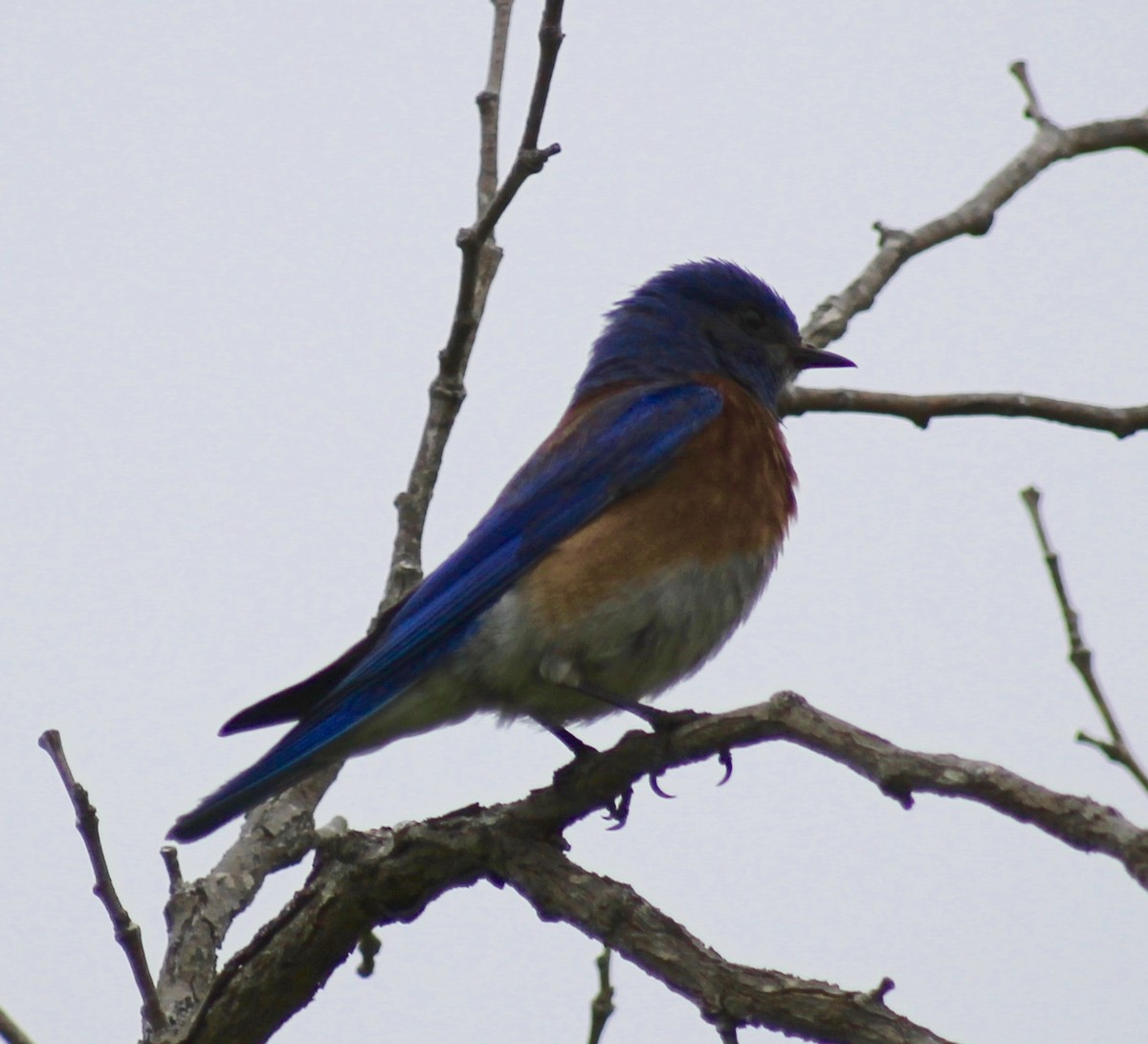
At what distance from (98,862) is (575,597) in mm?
1917

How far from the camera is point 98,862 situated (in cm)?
328

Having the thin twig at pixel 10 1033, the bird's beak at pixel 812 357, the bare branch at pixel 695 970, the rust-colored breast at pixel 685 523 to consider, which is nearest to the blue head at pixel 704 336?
the bird's beak at pixel 812 357

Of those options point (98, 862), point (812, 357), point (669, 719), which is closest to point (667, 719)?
point (669, 719)

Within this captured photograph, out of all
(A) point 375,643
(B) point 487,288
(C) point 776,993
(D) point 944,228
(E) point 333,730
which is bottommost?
(C) point 776,993

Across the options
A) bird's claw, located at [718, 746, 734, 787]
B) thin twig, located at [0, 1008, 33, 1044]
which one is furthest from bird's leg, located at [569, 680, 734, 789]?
thin twig, located at [0, 1008, 33, 1044]

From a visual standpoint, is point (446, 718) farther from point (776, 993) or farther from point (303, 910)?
point (776, 993)

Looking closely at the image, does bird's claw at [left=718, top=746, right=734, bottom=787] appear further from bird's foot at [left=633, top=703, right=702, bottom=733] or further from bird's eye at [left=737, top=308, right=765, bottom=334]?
bird's eye at [left=737, top=308, right=765, bottom=334]

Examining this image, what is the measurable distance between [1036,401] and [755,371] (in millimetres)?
1467

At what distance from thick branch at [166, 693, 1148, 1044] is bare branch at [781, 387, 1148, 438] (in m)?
1.64

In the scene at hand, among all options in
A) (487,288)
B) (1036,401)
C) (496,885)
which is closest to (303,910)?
(496,885)

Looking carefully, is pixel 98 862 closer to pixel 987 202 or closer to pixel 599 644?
pixel 599 644

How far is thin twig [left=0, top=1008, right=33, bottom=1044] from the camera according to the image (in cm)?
304

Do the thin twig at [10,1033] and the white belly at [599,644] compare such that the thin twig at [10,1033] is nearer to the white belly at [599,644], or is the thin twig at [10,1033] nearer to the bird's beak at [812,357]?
the white belly at [599,644]

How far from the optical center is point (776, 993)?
3205mm
